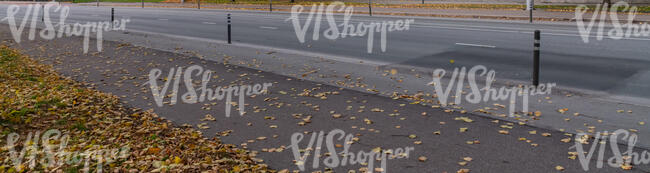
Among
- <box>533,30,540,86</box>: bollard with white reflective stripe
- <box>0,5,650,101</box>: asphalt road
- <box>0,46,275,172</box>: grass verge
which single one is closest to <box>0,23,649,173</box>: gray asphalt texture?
<box>0,46,275,172</box>: grass verge

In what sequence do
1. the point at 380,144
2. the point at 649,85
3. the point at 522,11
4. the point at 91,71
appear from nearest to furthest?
1. the point at 380,144
2. the point at 649,85
3. the point at 91,71
4. the point at 522,11

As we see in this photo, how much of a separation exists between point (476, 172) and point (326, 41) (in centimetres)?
1254

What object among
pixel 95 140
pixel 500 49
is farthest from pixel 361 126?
pixel 500 49

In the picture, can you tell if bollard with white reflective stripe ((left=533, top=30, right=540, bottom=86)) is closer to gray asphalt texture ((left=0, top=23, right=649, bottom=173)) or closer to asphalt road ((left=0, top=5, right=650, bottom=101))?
asphalt road ((left=0, top=5, right=650, bottom=101))

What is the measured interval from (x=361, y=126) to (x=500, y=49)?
8.26 metres

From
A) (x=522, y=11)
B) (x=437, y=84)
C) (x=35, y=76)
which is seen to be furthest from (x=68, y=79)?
(x=522, y=11)

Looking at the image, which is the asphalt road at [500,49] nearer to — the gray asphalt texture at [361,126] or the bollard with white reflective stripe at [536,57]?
the bollard with white reflective stripe at [536,57]

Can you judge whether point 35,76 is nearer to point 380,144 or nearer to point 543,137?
point 380,144

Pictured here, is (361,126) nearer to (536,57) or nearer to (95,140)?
(95,140)

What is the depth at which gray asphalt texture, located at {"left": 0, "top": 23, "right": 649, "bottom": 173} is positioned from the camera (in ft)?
19.7

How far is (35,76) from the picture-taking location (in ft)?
40.9

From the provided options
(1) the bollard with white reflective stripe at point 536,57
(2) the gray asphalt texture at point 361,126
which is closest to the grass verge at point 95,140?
(2) the gray asphalt texture at point 361,126

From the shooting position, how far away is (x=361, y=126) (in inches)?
300

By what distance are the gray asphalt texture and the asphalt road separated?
3.47m
